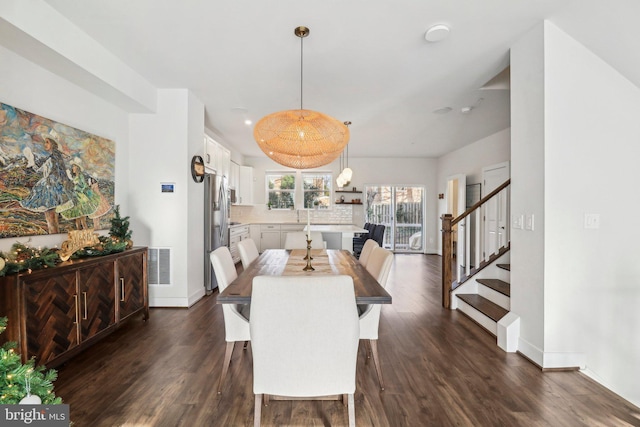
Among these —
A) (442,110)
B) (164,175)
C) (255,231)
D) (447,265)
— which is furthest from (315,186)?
(447,265)

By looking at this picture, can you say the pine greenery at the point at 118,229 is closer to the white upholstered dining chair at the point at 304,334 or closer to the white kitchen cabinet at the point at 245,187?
the white upholstered dining chair at the point at 304,334

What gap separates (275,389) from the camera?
1.41 metres

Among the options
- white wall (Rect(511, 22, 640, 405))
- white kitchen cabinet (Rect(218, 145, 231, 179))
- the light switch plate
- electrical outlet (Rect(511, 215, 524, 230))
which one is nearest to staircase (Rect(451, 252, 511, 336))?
white wall (Rect(511, 22, 640, 405))

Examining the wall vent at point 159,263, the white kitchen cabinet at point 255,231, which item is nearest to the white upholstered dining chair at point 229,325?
the wall vent at point 159,263

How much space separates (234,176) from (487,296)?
17.3 feet

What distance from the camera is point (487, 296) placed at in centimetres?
333

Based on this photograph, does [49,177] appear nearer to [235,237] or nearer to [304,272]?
[304,272]

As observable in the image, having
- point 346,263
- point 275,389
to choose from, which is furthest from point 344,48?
point 275,389

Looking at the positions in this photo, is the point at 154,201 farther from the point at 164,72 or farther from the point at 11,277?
the point at 11,277

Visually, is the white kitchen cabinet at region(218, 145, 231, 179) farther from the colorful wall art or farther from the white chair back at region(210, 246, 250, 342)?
the white chair back at region(210, 246, 250, 342)

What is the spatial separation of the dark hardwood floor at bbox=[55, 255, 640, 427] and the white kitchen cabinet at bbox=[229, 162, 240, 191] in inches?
149

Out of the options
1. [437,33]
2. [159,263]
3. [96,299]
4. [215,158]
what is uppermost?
[437,33]

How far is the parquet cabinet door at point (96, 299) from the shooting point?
2.35 m

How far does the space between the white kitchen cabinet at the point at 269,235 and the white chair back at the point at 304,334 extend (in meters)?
5.91
